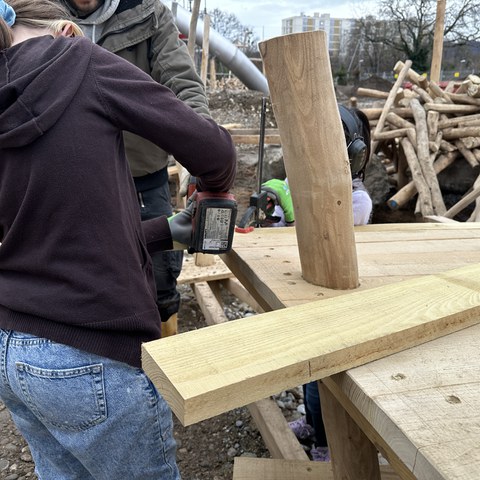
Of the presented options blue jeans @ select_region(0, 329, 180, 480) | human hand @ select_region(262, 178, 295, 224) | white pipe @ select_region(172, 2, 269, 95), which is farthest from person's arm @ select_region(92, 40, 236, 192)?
white pipe @ select_region(172, 2, 269, 95)

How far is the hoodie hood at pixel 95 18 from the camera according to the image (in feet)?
7.59

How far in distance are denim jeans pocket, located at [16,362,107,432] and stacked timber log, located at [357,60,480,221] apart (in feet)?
20.6

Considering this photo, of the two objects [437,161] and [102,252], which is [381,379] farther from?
[437,161]

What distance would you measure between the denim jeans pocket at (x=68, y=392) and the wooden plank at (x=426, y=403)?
1.76 ft

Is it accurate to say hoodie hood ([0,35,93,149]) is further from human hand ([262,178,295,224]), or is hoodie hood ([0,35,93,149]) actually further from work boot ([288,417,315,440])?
work boot ([288,417,315,440])

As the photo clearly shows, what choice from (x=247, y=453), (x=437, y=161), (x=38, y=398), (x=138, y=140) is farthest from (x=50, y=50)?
(x=437, y=161)

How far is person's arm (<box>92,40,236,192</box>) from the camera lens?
1.12 metres

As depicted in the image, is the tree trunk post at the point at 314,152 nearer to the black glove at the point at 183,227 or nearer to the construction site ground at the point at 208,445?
the black glove at the point at 183,227

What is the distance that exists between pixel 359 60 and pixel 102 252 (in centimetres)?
3165

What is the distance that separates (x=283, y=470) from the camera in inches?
77.9

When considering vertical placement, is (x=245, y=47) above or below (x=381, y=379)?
above

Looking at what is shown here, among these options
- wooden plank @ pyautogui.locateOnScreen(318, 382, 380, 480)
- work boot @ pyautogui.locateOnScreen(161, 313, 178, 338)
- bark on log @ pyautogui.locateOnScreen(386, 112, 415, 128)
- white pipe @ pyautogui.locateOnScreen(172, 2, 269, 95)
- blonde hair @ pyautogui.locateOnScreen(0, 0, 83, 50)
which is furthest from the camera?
white pipe @ pyautogui.locateOnScreen(172, 2, 269, 95)

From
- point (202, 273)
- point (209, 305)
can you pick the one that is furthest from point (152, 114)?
point (202, 273)

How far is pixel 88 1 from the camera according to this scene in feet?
7.61
